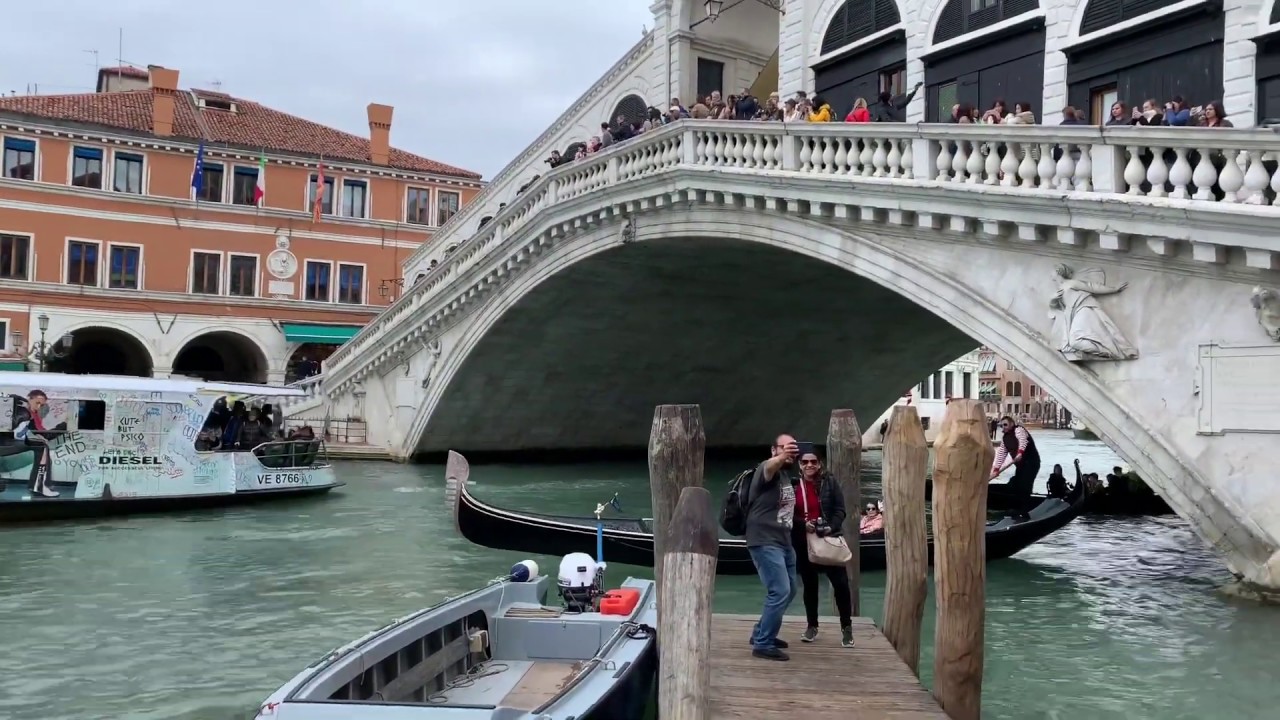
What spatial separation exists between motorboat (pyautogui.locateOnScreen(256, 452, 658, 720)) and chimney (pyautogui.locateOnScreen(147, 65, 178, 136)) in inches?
719

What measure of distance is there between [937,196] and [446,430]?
11285mm

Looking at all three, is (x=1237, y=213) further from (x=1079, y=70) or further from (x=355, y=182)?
(x=355, y=182)

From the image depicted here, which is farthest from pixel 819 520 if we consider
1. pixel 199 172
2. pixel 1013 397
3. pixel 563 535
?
pixel 1013 397

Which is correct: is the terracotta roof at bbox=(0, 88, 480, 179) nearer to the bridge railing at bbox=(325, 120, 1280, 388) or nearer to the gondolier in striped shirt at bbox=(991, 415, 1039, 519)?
the bridge railing at bbox=(325, 120, 1280, 388)

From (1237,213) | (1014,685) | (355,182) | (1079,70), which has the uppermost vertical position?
(355,182)

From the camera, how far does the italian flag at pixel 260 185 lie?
69.7ft

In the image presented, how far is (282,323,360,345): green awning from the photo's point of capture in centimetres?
2192

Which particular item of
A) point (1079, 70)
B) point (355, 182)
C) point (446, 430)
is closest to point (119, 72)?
point (355, 182)

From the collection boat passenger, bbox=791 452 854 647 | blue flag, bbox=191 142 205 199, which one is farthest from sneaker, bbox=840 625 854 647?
blue flag, bbox=191 142 205 199

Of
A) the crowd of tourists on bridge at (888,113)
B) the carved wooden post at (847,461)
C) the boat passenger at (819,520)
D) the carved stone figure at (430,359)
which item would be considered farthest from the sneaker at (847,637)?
the carved stone figure at (430,359)

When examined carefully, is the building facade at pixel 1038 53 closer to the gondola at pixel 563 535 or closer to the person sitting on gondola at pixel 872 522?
the person sitting on gondola at pixel 872 522

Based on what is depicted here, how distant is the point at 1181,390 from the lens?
7078 mm

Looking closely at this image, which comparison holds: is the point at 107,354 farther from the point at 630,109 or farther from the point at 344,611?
the point at 344,611

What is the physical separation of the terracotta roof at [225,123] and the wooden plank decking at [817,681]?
1931cm
